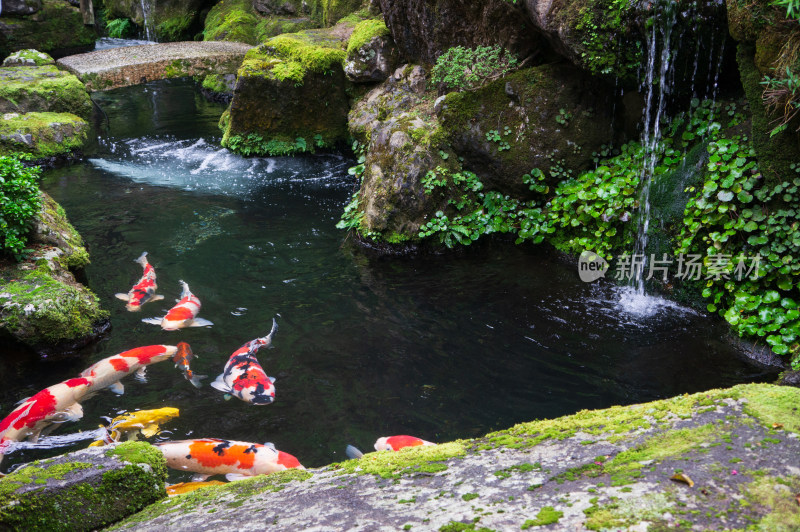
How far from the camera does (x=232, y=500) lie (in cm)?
281

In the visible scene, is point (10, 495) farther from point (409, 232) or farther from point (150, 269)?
point (409, 232)

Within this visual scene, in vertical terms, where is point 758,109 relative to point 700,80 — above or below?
below

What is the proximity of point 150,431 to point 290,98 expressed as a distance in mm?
8846

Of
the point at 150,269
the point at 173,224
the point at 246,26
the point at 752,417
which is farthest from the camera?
the point at 246,26

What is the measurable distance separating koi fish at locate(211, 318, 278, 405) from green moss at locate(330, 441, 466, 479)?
295cm

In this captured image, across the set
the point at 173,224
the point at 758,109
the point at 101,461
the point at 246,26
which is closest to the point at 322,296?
the point at 173,224

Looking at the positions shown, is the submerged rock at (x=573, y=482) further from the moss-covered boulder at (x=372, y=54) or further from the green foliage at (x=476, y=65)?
the moss-covered boulder at (x=372, y=54)

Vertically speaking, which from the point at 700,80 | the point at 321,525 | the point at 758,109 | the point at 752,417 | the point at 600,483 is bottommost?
the point at 321,525

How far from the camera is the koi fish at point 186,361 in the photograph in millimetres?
6191

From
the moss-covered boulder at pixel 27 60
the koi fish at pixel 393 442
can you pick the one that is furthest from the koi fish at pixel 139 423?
the moss-covered boulder at pixel 27 60

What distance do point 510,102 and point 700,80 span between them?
2624mm

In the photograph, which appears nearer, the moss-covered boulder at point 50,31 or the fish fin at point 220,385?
the fish fin at point 220,385

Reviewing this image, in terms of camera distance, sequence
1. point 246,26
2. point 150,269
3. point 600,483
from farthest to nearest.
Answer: point 246,26 < point 150,269 < point 600,483

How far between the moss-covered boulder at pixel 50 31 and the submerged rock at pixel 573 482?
24681 millimetres
